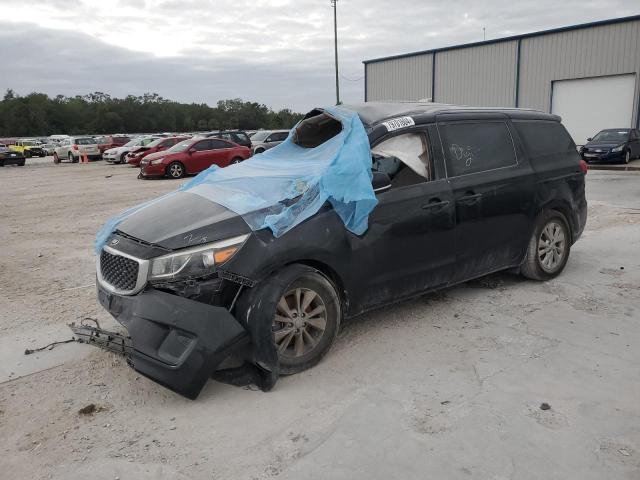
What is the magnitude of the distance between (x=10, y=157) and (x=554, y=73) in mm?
31371

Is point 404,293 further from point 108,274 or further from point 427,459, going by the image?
point 108,274

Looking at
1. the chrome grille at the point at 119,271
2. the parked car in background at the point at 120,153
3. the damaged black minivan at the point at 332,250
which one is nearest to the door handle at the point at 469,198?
the damaged black minivan at the point at 332,250

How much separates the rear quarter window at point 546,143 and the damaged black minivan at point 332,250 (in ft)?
0.05

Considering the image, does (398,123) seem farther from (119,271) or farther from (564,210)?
(119,271)

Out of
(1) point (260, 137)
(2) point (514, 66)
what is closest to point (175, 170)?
(1) point (260, 137)

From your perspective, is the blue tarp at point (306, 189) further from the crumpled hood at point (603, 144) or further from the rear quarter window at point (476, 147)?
the crumpled hood at point (603, 144)

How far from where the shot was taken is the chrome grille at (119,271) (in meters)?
3.56

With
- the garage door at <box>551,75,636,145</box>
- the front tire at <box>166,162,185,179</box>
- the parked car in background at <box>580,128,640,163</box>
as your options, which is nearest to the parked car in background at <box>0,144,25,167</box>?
the front tire at <box>166,162,185,179</box>

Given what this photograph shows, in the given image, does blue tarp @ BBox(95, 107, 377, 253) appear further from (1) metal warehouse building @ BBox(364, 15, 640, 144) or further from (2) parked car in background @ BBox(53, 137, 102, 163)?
(2) parked car in background @ BBox(53, 137, 102, 163)

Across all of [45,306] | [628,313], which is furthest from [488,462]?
[45,306]

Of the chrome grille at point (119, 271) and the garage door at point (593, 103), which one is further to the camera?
the garage door at point (593, 103)

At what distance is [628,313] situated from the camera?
468 cm

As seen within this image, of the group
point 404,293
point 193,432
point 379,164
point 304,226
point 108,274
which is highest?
point 379,164

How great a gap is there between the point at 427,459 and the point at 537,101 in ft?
100
